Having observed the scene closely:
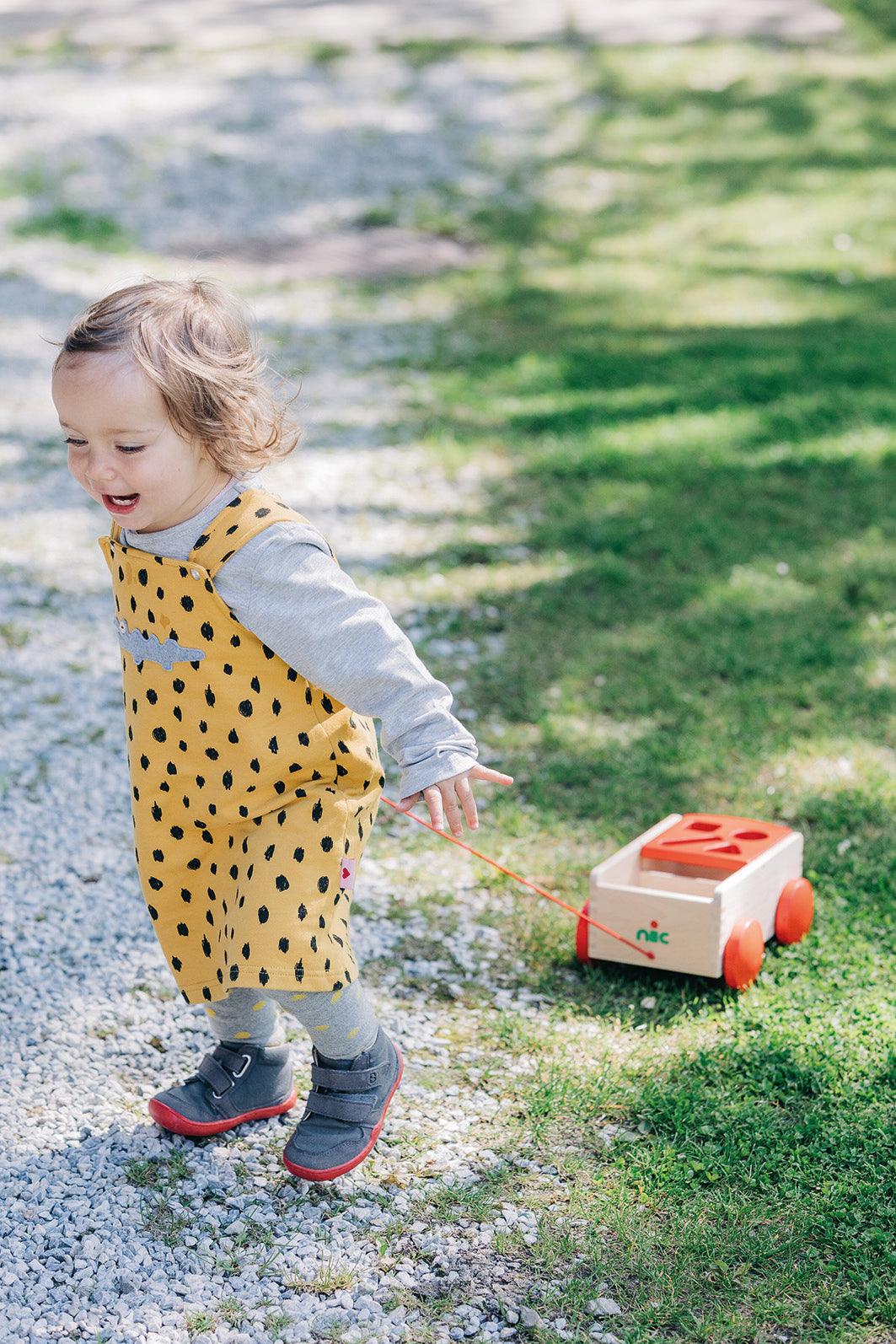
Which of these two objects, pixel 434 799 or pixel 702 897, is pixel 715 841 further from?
pixel 434 799

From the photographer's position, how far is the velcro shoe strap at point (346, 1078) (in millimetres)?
2781

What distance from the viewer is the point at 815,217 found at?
9.71 meters

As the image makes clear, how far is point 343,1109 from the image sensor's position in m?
2.78

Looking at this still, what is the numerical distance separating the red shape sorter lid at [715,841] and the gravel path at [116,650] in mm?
479

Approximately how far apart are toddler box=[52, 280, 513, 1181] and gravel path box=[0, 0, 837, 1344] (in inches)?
9.2

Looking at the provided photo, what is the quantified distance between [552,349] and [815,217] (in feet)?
9.54

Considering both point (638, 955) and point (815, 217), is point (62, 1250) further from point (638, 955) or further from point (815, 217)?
point (815, 217)

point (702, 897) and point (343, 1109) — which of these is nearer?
point (343, 1109)

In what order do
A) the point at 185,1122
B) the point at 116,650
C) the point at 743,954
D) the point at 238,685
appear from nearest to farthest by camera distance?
the point at 238,685
the point at 185,1122
the point at 743,954
the point at 116,650

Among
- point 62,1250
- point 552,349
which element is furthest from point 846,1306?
point 552,349

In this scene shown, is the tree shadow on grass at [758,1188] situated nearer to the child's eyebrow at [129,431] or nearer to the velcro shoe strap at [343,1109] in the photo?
the velcro shoe strap at [343,1109]

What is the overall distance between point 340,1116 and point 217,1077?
29 cm

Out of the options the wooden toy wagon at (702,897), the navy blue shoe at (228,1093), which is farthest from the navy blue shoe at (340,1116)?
the wooden toy wagon at (702,897)

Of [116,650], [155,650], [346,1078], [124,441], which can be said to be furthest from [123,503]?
[116,650]
